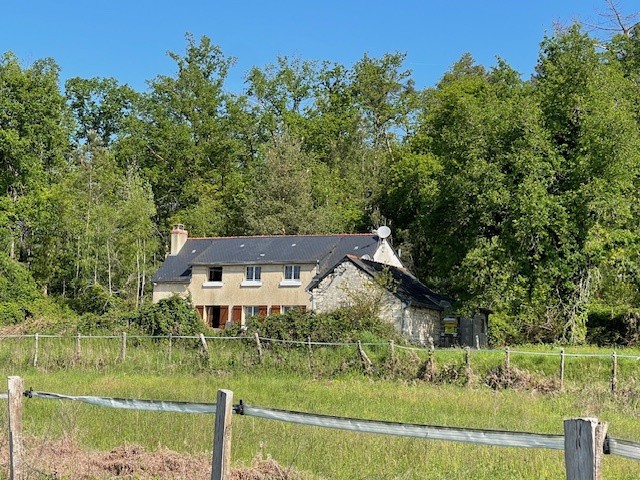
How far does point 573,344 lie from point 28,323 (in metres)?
27.7

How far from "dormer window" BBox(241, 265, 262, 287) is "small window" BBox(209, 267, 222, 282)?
1.81m

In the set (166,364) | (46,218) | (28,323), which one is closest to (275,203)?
(46,218)

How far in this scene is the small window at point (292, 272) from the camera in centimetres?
4394

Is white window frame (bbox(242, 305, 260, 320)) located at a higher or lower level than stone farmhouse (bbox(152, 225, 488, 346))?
lower

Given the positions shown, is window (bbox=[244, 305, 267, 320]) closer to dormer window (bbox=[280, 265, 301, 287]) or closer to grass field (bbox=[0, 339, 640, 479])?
dormer window (bbox=[280, 265, 301, 287])

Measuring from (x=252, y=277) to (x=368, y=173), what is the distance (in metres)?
22.1

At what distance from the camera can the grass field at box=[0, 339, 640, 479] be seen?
32.2 feet

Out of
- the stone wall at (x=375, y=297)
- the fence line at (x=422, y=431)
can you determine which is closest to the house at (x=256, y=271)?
the stone wall at (x=375, y=297)

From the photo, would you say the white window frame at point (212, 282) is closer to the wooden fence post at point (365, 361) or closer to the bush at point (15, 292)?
the bush at point (15, 292)

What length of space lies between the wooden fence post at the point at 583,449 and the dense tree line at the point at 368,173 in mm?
25927

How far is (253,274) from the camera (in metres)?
44.9

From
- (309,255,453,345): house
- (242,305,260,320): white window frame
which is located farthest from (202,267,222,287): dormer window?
(309,255,453,345): house

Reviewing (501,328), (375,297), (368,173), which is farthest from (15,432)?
(368,173)

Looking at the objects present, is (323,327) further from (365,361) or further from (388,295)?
(388,295)
